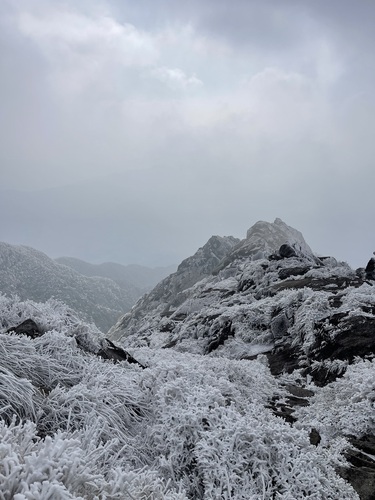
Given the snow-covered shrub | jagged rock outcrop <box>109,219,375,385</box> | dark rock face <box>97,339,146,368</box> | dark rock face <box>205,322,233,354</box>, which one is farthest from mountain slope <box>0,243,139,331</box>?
the snow-covered shrub

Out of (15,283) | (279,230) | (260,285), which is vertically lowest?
(15,283)

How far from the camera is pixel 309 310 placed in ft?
62.2

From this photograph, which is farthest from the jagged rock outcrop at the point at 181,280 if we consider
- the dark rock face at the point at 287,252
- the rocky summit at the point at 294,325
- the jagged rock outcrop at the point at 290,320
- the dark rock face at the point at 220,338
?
the dark rock face at the point at 220,338

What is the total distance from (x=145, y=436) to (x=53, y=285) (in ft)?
422

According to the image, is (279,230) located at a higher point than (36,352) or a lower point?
higher

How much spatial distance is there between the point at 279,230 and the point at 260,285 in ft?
193

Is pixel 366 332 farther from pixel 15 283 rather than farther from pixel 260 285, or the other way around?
pixel 15 283

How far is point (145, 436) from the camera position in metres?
5.46

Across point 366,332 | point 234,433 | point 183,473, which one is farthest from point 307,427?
point 366,332

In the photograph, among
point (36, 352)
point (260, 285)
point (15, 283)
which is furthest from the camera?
point (15, 283)

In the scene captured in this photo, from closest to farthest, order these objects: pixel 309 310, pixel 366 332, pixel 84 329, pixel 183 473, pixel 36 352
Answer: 1. pixel 183 473
2. pixel 36 352
3. pixel 84 329
4. pixel 366 332
5. pixel 309 310

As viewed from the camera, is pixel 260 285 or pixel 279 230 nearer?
pixel 260 285

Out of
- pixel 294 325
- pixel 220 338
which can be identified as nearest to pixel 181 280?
pixel 220 338

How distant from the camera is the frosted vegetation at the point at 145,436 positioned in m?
2.70
